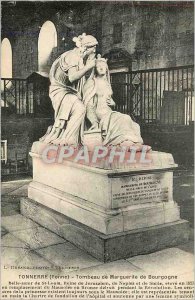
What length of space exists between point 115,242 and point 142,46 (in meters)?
7.86

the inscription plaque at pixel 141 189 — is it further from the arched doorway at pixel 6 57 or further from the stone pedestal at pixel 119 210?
the arched doorway at pixel 6 57

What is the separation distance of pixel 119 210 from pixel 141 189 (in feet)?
1.05

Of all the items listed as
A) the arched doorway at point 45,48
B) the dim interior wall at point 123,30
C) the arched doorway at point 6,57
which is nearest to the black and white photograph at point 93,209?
the dim interior wall at point 123,30

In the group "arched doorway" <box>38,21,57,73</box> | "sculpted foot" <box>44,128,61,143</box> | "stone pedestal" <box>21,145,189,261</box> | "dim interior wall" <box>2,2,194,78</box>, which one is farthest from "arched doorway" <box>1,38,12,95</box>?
"stone pedestal" <box>21,145,189,261</box>

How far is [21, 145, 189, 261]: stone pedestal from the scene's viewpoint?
3410 mm

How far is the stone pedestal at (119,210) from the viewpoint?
341cm

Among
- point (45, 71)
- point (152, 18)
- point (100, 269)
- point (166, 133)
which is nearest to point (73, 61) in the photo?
point (100, 269)

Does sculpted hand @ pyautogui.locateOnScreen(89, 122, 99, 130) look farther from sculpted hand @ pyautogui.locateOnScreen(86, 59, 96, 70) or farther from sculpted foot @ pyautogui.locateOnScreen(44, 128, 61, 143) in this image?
sculpted hand @ pyautogui.locateOnScreen(86, 59, 96, 70)

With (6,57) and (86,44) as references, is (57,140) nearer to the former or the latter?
(86,44)

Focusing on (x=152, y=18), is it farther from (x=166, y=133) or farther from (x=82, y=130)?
(x=82, y=130)

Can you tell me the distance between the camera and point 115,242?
11.0 feet

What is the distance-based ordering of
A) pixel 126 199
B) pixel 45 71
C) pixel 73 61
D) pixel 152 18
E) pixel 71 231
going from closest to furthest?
1. pixel 126 199
2. pixel 71 231
3. pixel 73 61
4. pixel 152 18
5. pixel 45 71

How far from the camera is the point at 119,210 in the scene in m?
3.46

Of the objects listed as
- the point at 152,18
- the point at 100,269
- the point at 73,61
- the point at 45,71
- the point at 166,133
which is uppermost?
the point at 152,18
